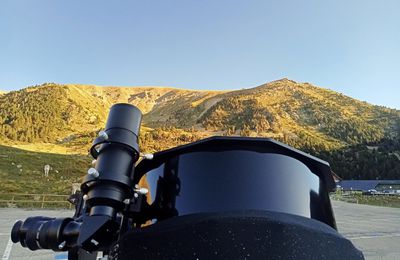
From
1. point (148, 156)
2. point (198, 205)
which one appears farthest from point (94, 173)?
point (198, 205)

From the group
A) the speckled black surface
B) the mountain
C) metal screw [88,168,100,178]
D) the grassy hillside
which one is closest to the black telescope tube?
metal screw [88,168,100,178]

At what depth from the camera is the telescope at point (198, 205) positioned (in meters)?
1.14

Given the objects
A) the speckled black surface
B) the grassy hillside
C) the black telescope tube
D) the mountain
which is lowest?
the speckled black surface

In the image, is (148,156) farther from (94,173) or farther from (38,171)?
(38,171)

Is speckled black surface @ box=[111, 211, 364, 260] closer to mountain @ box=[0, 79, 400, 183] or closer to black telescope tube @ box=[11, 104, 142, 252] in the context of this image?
black telescope tube @ box=[11, 104, 142, 252]

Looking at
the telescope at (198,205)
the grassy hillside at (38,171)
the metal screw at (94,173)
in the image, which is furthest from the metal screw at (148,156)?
the grassy hillside at (38,171)

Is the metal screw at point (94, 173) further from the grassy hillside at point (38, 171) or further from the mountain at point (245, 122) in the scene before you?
the mountain at point (245, 122)

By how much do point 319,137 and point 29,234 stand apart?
531 feet

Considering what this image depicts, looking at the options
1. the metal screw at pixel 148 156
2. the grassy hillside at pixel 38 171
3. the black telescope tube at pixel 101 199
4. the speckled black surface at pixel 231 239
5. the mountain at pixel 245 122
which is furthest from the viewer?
the mountain at pixel 245 122

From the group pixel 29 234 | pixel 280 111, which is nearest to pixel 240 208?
pixel 29 234

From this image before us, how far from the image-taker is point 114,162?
138 centimetres

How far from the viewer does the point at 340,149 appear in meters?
131

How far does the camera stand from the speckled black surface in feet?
3.66

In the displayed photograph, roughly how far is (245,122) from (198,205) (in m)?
168
